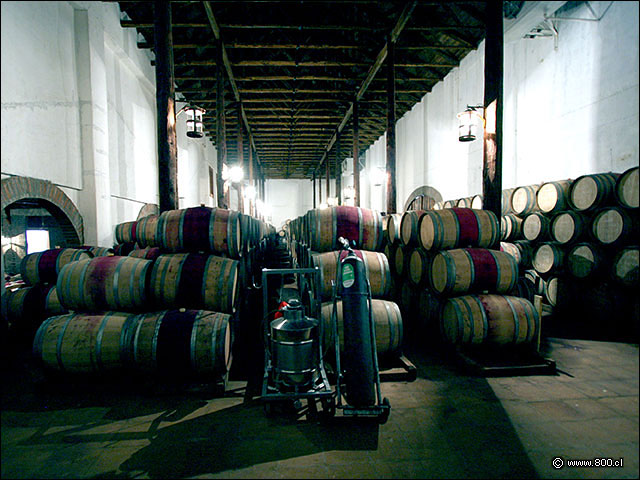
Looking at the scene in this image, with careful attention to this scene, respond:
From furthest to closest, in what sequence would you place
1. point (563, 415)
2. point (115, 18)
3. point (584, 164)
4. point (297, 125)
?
point (297, 125)
point (115, 18)
point (584, 164)
point (563, 415)

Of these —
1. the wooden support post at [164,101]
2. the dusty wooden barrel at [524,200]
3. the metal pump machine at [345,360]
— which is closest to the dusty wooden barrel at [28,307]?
the wooden support post at [164,101]

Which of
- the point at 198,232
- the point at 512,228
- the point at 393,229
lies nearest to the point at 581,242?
the point at 512,228

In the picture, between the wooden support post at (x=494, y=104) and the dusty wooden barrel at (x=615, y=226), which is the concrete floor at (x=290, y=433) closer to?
the wooden support post at (x=494, y=104)

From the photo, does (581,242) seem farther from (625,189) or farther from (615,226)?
(625,189)

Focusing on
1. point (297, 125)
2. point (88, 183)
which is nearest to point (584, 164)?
point (88, 183)

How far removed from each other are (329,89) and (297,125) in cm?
507

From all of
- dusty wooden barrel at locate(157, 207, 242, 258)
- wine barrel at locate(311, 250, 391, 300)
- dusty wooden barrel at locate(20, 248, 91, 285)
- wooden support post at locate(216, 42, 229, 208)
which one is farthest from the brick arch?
wine barrel at locate(311, 250, 391, 300)

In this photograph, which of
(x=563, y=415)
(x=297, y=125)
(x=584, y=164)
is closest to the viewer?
(x=563, y=415)

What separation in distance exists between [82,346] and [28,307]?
2718mm

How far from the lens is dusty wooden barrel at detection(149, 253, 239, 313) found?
13.2 ft

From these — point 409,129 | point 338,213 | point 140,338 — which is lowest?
point 140,338

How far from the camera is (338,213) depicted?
5.11 m

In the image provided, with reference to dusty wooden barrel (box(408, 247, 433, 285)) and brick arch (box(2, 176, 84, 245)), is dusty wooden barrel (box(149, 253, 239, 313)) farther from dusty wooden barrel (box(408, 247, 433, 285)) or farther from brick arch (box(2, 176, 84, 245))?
dusty wooden barrel (box(408, 247, 433, 285))

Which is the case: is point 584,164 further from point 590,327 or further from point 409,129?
point 409,129
